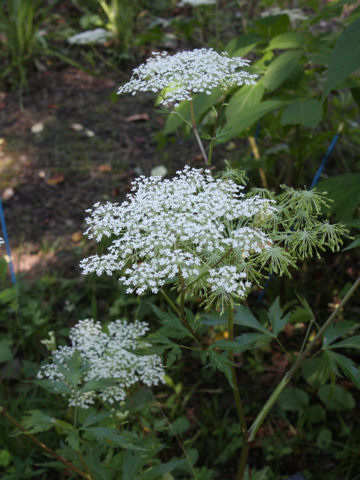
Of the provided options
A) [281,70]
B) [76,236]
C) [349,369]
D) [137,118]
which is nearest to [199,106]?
[281,70]

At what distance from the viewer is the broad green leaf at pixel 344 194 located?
1533mm

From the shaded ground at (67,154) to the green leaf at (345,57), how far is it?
2472 mm

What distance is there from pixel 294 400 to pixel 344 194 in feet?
3.69

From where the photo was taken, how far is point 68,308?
2.63 m

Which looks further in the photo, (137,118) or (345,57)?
(137,118)

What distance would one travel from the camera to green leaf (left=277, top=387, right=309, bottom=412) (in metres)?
2.14

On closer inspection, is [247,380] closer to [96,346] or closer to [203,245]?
[96,346]

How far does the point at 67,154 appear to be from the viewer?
3.90 metres

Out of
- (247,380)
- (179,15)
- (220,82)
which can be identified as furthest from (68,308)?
(179,15)

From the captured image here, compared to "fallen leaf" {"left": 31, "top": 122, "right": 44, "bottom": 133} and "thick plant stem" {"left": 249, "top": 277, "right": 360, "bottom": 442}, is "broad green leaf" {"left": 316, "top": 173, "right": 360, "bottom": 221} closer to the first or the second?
"thick plant stem" {"left": 249, "top": 277, "right": 360, "bottom": 442}

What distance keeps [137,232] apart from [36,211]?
8.71 feet

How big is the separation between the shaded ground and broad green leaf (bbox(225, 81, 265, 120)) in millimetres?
1836

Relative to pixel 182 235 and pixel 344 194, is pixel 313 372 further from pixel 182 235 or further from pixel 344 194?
→ pixel 182 235

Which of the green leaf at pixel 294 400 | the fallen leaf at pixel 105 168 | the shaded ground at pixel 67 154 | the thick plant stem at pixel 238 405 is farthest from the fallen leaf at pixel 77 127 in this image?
the thick plant stem at pixel 238 405
